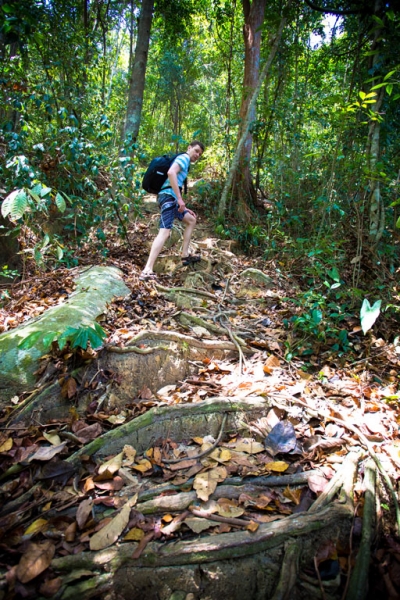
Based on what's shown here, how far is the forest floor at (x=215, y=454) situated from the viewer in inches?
56.9

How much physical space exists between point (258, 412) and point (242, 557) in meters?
0.87

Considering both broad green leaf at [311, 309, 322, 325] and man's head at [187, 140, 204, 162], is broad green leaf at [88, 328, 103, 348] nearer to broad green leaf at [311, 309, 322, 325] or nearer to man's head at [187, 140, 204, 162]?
broad green leaf at [311, 309, 322, 325]

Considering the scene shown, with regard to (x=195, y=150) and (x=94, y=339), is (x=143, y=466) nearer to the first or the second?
(x=94, y=339)

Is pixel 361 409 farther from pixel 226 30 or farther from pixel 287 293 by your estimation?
pixel 226 30

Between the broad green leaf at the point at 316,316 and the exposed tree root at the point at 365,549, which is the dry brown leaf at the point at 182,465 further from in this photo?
the broad green leaf at the point at 316,316

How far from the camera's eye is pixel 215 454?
6.28 feet

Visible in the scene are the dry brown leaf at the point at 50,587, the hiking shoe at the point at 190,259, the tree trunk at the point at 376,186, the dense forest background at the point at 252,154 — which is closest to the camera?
the dry brown leaf at the point at 50,587

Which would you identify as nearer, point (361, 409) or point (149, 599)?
point (149, 599)

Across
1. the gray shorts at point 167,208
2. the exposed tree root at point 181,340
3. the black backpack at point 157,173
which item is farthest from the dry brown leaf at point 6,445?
the black backpack at point 157,173

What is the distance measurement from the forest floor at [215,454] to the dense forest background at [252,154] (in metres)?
0.47

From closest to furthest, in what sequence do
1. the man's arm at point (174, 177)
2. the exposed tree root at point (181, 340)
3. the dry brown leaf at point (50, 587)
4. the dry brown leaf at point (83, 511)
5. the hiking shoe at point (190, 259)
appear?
the dry brown leaf at point (50, 587), the dry brown leaf at point (83, 511), the exposed tree root at point (181, 340), the man's arm at point (174, 177), the hiking shoe at point (190, 259)

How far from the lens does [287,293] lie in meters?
4.27

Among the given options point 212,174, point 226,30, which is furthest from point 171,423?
point 226,30

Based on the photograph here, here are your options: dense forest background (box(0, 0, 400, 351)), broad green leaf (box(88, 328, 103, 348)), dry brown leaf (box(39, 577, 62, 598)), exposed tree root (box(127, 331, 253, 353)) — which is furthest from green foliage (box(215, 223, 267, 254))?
dry brown leaf (box(39, 577, 62, 598))
